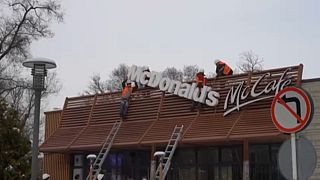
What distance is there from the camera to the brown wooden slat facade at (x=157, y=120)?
22609 millimetres

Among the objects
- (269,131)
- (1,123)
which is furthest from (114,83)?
(1,123)

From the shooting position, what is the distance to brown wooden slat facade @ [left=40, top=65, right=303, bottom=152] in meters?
22.6

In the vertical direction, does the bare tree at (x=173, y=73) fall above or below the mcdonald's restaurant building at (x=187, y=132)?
above

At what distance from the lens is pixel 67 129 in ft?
98.5

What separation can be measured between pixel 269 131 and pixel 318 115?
2.43 meters

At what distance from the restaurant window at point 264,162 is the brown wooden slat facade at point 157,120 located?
71.3 inches

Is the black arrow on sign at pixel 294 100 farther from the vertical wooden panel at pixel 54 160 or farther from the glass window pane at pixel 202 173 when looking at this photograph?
the vertical wooden panel at pixel 54 160

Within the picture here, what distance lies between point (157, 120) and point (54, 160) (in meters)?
7.74

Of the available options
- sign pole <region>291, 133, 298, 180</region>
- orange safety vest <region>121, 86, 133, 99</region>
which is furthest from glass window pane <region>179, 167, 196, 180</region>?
sign pole <region>291, 133, 298, 180</region>

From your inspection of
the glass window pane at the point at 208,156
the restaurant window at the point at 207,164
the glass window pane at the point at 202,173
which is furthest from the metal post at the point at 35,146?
the glass window pane at the point at 202,173

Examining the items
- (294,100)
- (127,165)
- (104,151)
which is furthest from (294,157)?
(127,165)

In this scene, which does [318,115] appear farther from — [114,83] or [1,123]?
[114,83]

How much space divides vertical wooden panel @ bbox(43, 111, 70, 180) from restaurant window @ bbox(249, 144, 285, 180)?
36.0 ft

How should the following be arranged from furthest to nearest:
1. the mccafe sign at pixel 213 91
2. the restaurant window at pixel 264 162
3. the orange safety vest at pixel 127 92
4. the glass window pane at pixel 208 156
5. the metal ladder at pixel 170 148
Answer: the orange safety vest at pixel 127 92 < the glass window pane at pixel 208 156 < the metal ladder at pixel 170 148 < the restaurant window at pixel 264 162 < the mccafe sign at pixel 213 91
